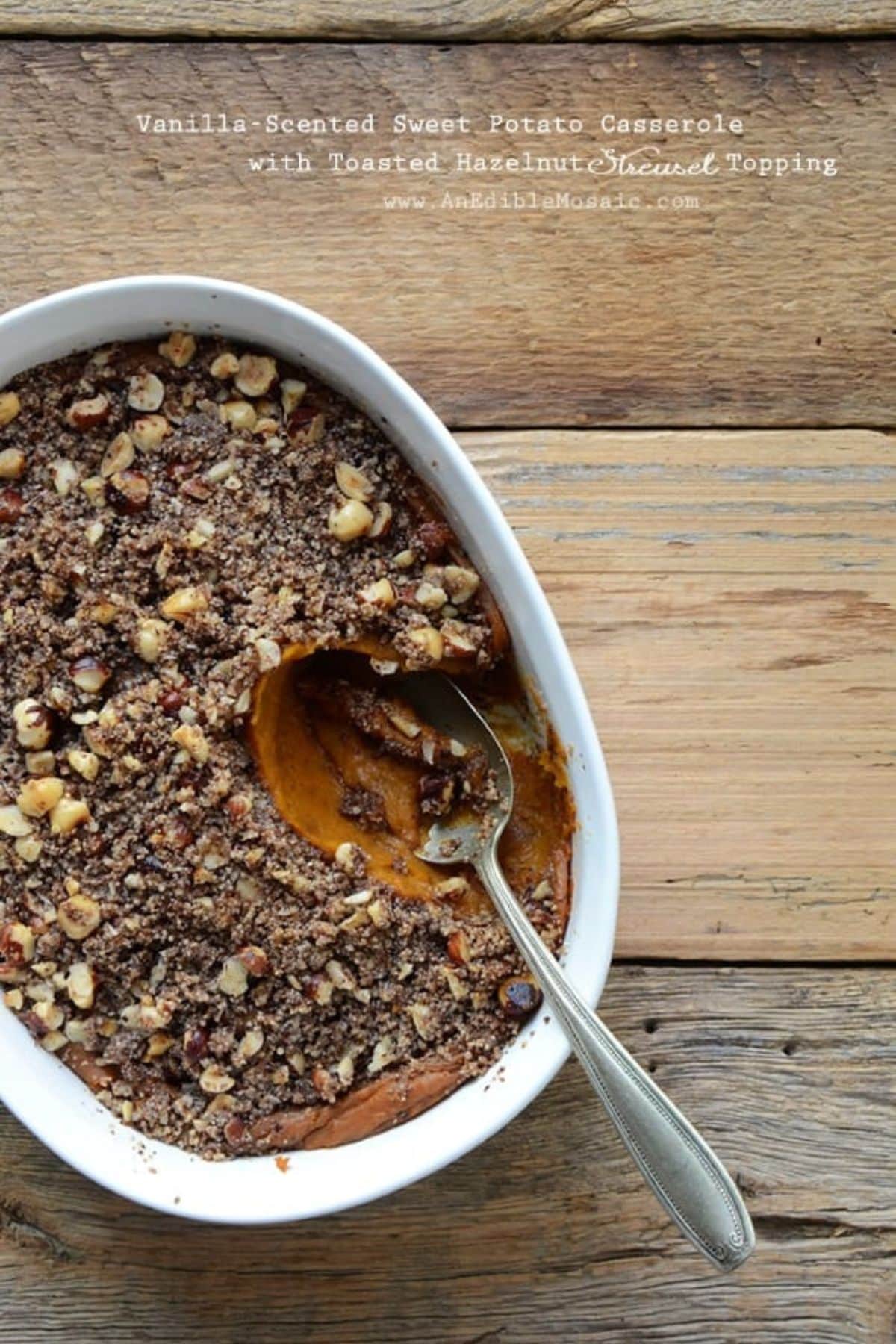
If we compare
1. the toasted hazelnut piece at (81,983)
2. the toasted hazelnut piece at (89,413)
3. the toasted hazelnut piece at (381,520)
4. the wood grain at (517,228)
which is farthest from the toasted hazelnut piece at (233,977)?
the wood grain at (517,228)

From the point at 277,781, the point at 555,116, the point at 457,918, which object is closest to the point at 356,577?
the point at 277,781

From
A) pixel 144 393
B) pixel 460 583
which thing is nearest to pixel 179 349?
pixel 144 393

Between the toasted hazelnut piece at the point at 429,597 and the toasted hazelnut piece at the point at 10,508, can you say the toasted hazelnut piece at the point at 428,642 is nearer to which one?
the toasted hazelnut piece at the point at 429,597

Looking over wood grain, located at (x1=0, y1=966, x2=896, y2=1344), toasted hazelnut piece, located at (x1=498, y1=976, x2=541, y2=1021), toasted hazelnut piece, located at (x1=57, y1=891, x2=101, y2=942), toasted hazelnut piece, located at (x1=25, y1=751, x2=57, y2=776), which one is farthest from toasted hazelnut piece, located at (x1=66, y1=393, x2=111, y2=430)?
wood grain, located at (x1=0, y1=966, x2=896, y2=1344)

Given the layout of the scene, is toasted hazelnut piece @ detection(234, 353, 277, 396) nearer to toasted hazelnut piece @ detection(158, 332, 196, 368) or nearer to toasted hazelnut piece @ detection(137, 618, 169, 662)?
toasted hazelnut piece @ detection(158, 332, 196, 368)

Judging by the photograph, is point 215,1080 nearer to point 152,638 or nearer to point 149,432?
point 152,638

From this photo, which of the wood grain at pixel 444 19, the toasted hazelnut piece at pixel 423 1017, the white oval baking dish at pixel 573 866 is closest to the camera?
the white oval baking dish at pixel 573 866

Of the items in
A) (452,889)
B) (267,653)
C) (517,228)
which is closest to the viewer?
(267,653)
